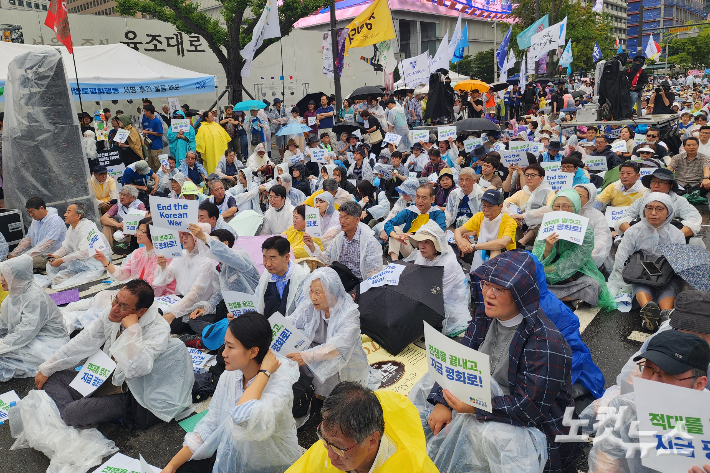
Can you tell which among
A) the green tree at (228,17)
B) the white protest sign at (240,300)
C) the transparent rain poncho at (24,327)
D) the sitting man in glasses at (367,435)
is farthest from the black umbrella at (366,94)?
the sitting man in glasses at (367,435)

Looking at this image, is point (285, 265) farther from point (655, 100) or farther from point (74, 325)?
point (655, 100)

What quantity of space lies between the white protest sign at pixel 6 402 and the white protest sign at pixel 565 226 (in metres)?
5.12

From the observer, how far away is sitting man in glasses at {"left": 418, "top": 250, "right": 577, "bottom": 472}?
2674mm

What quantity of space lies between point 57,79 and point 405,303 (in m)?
7.23

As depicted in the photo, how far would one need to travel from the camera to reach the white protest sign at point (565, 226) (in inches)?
215

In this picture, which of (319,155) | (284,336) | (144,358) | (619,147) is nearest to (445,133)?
(319,155)

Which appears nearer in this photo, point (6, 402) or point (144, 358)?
point (144, 358)

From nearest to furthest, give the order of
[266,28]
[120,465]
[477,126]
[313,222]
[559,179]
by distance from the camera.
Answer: [120,465], [313,222], [559,179], [477,126], [266,28]

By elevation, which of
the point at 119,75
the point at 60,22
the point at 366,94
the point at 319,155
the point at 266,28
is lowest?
the point at 319,155

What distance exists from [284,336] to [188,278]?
7.71 ft

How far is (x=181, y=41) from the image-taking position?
71.9 feet

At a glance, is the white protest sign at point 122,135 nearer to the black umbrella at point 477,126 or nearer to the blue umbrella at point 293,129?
the blue umbrella at point 293,129

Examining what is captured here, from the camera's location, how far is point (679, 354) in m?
2.39

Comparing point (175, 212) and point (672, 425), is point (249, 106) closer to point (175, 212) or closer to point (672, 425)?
point (175, 212)
